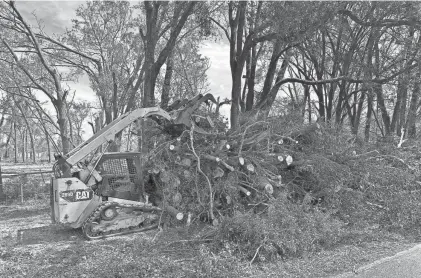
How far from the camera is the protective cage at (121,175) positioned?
24.9ft

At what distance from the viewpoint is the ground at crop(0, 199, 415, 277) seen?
15.9 feet

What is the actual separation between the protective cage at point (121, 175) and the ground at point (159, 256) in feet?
3.48

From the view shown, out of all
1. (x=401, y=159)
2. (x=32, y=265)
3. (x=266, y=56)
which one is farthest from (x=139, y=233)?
(x=266, y=56)

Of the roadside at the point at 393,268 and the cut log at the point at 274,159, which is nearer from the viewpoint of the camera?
the roadside at the point at 393,268

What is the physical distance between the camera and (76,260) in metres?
5.35

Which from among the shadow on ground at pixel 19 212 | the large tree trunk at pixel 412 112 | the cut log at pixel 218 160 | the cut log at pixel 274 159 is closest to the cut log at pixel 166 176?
the cut log at pixel 218 160

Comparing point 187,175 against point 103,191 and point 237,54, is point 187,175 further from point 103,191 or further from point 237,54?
point 237,54

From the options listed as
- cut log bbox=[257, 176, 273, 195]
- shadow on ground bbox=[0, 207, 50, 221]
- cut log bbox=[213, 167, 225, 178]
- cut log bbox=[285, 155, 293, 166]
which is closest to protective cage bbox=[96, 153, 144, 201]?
cut log bbox=[213, 167, 225, 178]

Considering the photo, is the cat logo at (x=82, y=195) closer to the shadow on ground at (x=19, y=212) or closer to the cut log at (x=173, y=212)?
the cut log at (x=173, y=212)

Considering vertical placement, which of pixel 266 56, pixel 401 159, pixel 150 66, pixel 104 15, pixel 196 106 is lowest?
pixel 401 159

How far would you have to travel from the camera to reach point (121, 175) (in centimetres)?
787

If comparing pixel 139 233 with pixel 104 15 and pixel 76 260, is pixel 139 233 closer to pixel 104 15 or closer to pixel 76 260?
pixel 76 260

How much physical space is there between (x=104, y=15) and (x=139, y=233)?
13.6 metres

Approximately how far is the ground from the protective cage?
106 centimetres
